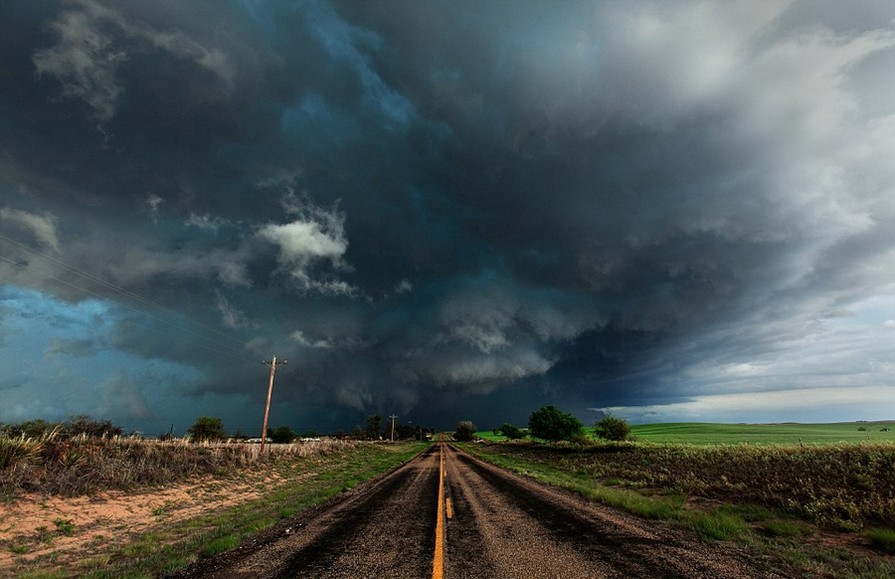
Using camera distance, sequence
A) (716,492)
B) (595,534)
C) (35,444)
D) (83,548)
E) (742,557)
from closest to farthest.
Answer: (742,557) → (595,534) → (83,548) → (35,444) → (716,492)

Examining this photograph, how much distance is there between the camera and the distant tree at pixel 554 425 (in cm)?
8056

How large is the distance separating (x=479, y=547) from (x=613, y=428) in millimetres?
70598

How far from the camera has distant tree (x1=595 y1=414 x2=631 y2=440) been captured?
68562 millimetres

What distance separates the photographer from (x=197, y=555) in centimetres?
869

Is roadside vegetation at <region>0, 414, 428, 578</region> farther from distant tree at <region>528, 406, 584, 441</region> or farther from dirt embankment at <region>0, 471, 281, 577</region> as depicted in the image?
distant tree at <region>528, 406, 584, 441</region>

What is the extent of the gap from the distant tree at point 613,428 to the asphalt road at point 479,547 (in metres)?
63.6

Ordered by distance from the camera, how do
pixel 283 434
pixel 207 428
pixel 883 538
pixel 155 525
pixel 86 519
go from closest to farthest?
pixel 883 538 < pixel 86 519 < pixel 155 525 < pixel 207 428 < pixel 283 434

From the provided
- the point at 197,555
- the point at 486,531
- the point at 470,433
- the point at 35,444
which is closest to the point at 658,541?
the point at 486,531

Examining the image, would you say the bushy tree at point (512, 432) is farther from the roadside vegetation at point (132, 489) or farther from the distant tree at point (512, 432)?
the roadside vegetation at point (132, 489)

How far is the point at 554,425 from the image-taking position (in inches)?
3255

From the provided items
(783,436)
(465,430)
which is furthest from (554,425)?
(465,430)

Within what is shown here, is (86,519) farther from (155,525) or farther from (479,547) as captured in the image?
(479,547)

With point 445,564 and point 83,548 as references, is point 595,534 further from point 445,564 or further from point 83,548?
point 83,548

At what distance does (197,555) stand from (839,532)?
17.3 metres
